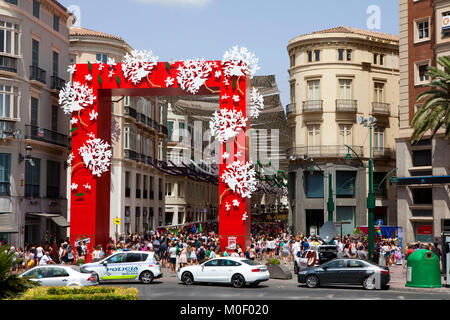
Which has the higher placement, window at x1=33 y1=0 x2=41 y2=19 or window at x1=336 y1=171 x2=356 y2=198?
window at x1=33 y1=0 x2=41 y2=19

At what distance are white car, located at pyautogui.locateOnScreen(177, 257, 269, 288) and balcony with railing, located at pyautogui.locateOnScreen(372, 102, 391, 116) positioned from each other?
A: 36336mm

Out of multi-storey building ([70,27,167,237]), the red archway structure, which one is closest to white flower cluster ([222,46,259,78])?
the red archway structure

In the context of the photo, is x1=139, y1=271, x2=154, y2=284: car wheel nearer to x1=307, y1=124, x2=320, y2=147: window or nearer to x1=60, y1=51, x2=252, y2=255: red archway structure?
x1=60, y1=51, x2=252, y2=255: red archway structure

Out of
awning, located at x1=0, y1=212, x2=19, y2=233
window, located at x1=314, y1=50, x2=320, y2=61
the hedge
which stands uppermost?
window, located at x1=314, y1=50, x2=320, y2=61

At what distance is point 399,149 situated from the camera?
45.9m

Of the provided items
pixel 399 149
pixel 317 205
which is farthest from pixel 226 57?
pixel 317 205

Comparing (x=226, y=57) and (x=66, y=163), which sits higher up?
(x=226, y=57)

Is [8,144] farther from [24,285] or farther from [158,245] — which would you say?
[24,285]

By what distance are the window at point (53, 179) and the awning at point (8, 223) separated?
5.31m

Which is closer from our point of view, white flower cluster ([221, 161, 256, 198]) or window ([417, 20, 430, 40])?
white flower cluster ([221, 161, 256, 198])

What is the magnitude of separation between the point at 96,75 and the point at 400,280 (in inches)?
790

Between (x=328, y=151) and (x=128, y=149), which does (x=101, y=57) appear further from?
(x=328, y=151)

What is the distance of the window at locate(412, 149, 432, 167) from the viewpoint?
146 feet

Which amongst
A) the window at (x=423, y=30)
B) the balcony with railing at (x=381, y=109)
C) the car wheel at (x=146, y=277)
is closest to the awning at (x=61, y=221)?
the car wheel at (x=146, y=277)
